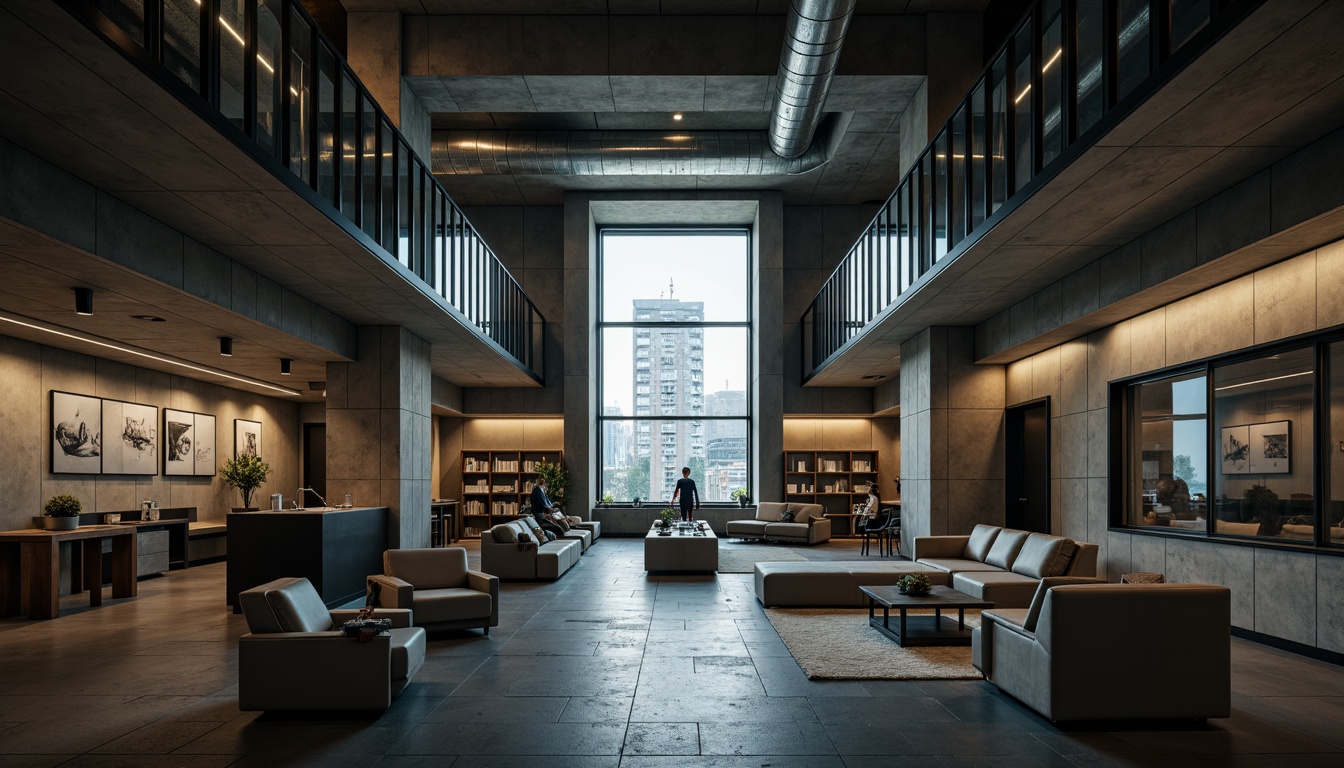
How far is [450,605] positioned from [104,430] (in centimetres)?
774

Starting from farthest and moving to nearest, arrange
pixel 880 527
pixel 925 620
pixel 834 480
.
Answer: pixel 834 480, pixel 880 527, pixel 925 620

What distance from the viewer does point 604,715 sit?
17.9 feet

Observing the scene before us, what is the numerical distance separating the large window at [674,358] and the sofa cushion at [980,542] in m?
10.2

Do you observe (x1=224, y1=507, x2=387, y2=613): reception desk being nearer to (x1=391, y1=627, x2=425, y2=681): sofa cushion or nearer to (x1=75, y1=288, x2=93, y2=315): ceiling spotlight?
(x1=75, y1=288, x2=93, y2=315): ceiling spotlight

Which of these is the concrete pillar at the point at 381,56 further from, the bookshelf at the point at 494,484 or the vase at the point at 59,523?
the bookshelf at the point at 494,484

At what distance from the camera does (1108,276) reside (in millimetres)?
8508

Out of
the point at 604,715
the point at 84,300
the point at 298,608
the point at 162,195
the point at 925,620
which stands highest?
the point at 162,195

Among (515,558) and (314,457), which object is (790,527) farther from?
(314,457)

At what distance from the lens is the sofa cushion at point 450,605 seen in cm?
771

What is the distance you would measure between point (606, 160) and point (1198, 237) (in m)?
11.4

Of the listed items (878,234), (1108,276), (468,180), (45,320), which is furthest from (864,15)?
(45,320)

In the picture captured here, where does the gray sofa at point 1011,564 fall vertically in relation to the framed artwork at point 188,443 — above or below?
below

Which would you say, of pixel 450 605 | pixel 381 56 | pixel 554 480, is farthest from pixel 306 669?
pixel 554 480

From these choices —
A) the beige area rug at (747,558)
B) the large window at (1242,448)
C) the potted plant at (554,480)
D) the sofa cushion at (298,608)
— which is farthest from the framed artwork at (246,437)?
the large window at (1242,448)
